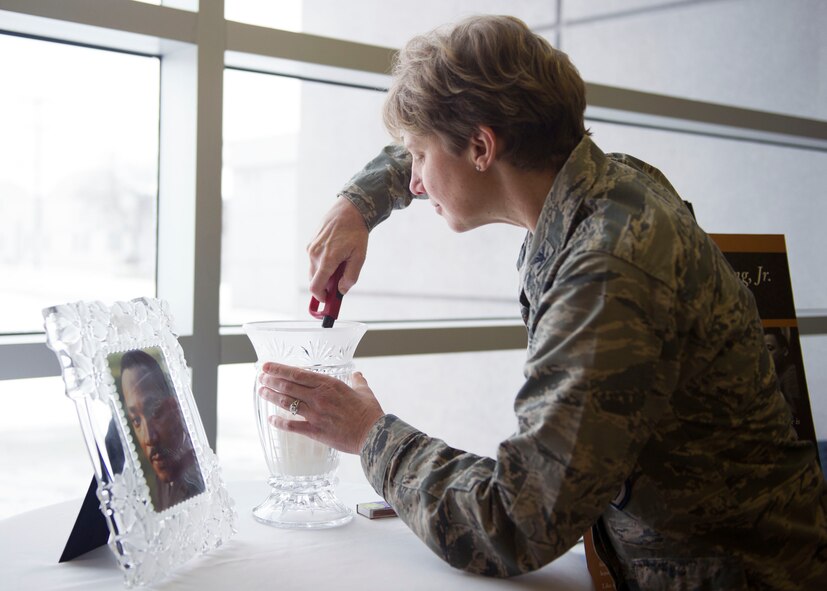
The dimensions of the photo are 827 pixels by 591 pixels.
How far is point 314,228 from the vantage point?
4.62 meters

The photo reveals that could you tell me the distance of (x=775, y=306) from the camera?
6.34 ft

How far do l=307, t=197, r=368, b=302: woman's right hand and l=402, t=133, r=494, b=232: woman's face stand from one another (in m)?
0.22

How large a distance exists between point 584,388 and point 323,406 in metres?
0.43

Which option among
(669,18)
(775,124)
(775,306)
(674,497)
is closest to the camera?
(674,497)

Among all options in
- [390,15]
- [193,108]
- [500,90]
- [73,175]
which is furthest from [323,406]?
[390,15]

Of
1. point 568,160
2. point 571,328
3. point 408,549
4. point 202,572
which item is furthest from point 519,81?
point 202,572

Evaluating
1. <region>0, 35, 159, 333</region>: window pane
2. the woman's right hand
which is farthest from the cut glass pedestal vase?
<region>0, 35, 159, 333</region>: window pane

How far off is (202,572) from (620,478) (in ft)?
1.84

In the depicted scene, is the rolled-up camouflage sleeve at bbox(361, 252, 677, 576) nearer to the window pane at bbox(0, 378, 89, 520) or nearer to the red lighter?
the red lighter

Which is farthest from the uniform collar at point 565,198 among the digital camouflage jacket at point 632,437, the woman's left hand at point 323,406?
the woman's left hand at point 323,406

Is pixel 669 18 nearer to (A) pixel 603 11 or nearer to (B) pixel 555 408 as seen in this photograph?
(A) pixel 603 11

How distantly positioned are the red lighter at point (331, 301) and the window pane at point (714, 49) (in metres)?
2.76

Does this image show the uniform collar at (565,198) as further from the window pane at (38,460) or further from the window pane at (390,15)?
the window pane at (390,15)

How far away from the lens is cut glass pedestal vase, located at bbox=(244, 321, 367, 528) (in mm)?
1320
